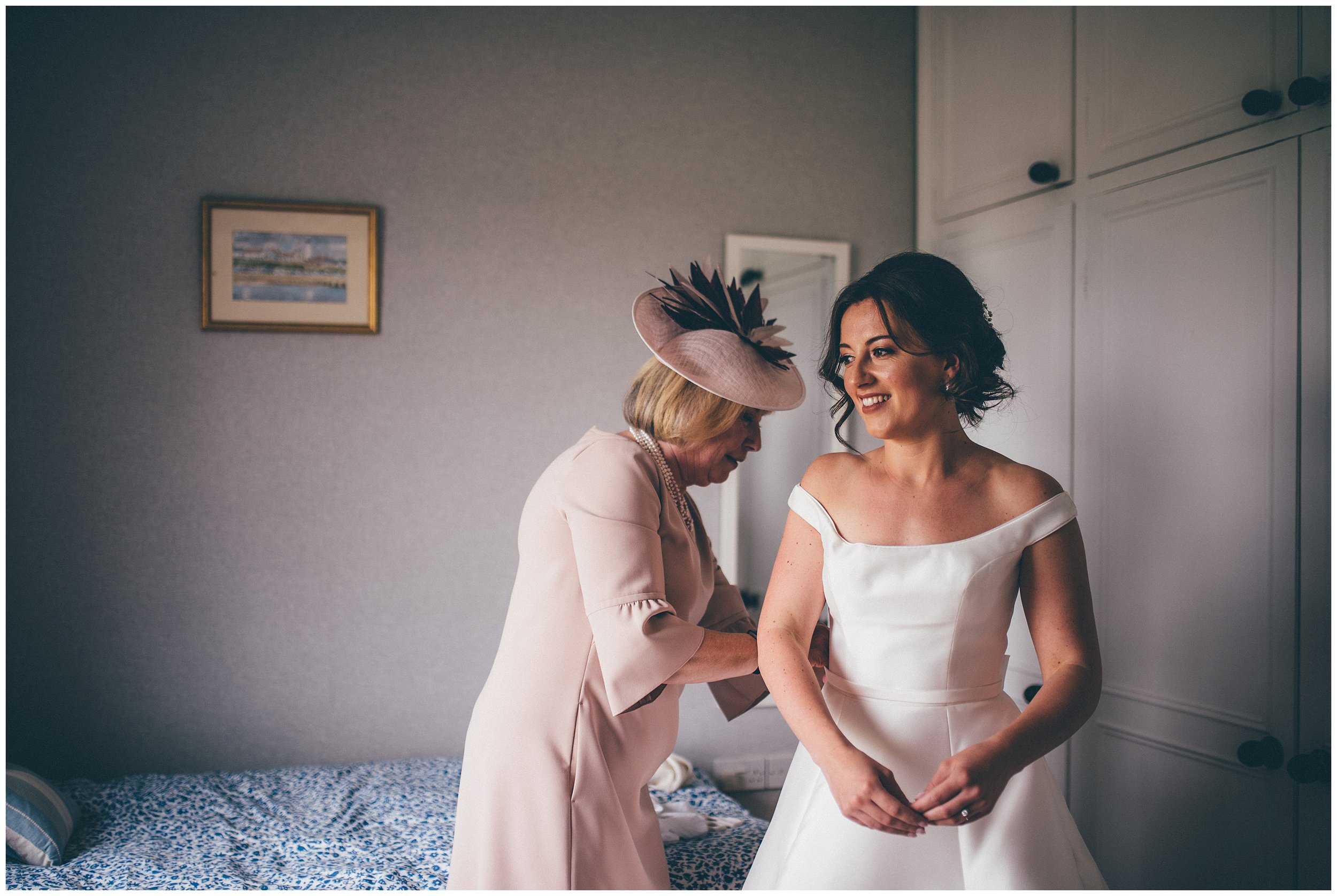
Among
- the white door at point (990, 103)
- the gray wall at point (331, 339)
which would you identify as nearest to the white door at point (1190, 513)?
the white door at point (990, 103)

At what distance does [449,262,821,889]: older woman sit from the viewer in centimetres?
132

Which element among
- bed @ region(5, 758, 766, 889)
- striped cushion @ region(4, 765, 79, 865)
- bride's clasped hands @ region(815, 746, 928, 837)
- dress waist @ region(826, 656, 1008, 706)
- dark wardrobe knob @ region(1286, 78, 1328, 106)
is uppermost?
dark wardrobe knob @ region(1286, 78, 1328, 106)

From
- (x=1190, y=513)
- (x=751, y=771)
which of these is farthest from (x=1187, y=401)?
(x=751, y=771)

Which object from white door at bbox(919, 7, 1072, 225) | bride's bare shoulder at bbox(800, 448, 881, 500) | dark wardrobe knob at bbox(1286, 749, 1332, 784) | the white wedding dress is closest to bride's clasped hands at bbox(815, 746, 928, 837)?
the white wedding dress

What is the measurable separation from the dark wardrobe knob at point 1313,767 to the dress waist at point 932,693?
95 cm

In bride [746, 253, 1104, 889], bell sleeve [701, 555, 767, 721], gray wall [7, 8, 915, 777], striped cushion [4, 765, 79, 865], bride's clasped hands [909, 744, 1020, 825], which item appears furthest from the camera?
gray wall [7, 8, 915, 777]

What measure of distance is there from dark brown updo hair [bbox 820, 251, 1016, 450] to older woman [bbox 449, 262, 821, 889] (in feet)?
1.07

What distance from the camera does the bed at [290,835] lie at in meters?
1.79

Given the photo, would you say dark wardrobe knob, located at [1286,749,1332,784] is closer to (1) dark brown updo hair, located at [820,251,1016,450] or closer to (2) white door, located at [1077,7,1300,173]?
(1) dark brown updo hair, located at [820,251,1016,450]

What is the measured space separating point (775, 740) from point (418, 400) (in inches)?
67.2

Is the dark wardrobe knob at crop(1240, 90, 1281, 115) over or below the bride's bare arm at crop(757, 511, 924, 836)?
over

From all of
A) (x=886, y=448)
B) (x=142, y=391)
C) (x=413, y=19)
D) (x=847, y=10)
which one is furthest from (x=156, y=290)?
(x=847, y=10)

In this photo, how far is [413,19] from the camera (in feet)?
8.52

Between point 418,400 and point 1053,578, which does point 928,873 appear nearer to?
point 1053,578
